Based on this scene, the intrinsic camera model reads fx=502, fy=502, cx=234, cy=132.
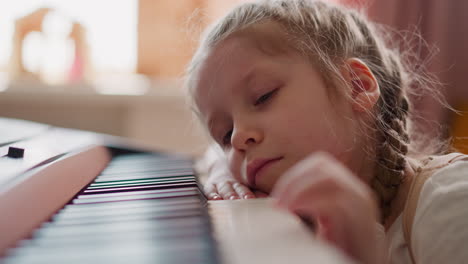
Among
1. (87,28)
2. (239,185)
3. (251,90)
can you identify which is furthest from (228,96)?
(87,28)

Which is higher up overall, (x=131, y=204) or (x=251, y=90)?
(x=251, y=90)

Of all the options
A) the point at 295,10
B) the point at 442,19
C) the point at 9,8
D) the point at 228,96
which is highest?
the point at 9,8

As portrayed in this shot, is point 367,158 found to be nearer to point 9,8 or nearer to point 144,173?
point 144,173

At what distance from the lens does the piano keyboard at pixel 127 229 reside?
34cm

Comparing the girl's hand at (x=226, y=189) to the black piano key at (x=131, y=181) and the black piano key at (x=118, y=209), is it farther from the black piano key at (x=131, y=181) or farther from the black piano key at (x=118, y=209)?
the black piano key at (x=118, y=209)

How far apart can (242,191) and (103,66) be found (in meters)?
1.77

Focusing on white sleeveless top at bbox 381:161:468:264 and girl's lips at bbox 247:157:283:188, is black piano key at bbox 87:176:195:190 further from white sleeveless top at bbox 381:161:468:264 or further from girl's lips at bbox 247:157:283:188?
white sleeveless top at bbox 381:161:468:264

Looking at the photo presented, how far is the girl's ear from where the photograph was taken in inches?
37.2

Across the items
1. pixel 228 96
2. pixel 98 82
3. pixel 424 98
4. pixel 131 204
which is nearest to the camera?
pixel 131 204

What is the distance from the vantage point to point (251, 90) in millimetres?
852

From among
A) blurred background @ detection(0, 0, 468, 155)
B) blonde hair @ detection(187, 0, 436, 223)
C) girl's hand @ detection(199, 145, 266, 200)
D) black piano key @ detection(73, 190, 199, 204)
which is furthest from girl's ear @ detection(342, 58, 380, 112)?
blurred background @ detection(0, 0, 468, 155)

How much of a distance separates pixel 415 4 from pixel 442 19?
127 mm

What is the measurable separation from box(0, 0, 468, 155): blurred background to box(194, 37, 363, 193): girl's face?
4.38 feet

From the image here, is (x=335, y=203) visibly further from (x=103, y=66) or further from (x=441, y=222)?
(x=103, y=66)
